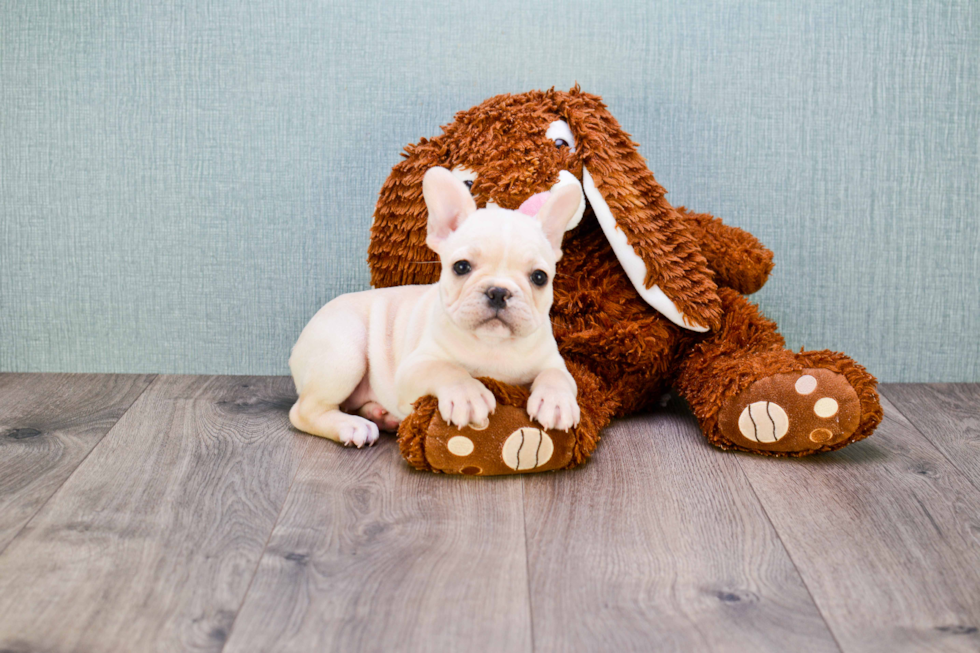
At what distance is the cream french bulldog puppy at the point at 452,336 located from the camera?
1.34m

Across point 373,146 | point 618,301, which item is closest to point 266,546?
point 618,301

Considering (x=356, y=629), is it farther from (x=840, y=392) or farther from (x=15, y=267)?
(x=15, y=267)

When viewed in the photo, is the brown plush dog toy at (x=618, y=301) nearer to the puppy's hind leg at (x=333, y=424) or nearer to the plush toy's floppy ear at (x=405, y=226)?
the plush toy's floppy ear at (x=405, y=226)

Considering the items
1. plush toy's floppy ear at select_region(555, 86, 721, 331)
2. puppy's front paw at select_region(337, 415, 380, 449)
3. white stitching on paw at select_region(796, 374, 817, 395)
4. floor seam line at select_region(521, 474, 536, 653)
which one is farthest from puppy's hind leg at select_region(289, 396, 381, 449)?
white stitching on paw at select_region(796, 374, 817, 395)

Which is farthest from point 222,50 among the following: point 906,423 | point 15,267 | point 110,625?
point 906,423

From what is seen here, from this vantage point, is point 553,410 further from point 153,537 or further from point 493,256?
point 153,537

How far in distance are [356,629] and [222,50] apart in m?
1.43

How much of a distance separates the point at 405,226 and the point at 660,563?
34.5 inches

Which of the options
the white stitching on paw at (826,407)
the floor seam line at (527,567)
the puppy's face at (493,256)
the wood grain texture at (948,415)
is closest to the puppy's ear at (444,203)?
the puppy's face at (493,256)

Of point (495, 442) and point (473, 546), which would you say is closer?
point (473, 546)

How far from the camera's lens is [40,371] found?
2051mm

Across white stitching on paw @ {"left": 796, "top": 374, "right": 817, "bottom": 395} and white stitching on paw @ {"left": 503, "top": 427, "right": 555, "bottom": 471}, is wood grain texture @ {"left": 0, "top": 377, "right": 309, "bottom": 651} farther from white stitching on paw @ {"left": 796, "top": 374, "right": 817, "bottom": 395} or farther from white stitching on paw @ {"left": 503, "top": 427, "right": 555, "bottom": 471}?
white stitching on paw @ {"left": 796, "top": 374, "right": 817, "bottom": 395}

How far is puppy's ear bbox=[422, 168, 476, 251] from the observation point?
1391 millimetres

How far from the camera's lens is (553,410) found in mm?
1351
